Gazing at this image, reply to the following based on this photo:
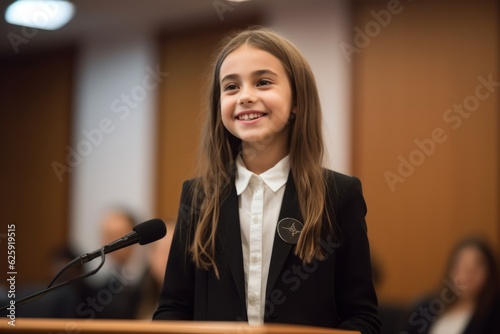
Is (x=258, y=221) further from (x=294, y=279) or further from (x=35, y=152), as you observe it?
(x=35, y=152)

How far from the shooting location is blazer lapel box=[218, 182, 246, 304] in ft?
5.66

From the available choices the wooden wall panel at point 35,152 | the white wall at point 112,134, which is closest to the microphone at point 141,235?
the white wall at point 112,134

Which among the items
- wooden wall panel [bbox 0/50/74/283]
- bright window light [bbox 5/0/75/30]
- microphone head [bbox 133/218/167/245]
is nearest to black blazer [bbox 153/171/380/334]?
microphone head [bbox 133/218/167/245]

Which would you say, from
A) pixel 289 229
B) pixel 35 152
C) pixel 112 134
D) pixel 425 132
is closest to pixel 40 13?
pixel 112 134

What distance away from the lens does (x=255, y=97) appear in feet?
5.82

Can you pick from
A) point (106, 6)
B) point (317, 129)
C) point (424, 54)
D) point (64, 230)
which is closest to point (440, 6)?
point (424, 54)

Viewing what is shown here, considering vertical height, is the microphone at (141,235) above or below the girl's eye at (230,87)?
below

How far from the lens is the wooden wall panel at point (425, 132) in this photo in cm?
504

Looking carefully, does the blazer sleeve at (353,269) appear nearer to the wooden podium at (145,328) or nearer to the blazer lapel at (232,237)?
the blazer lapel at (232,237)

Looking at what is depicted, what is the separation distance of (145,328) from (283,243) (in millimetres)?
547

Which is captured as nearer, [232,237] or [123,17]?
[232,237]

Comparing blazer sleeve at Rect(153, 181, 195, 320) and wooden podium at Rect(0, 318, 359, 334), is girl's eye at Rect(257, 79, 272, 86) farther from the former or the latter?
wooden podium at Rect(0, 318, 359, 334)

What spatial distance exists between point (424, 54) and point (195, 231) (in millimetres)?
3865

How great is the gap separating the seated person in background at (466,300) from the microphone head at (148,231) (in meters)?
2.73
